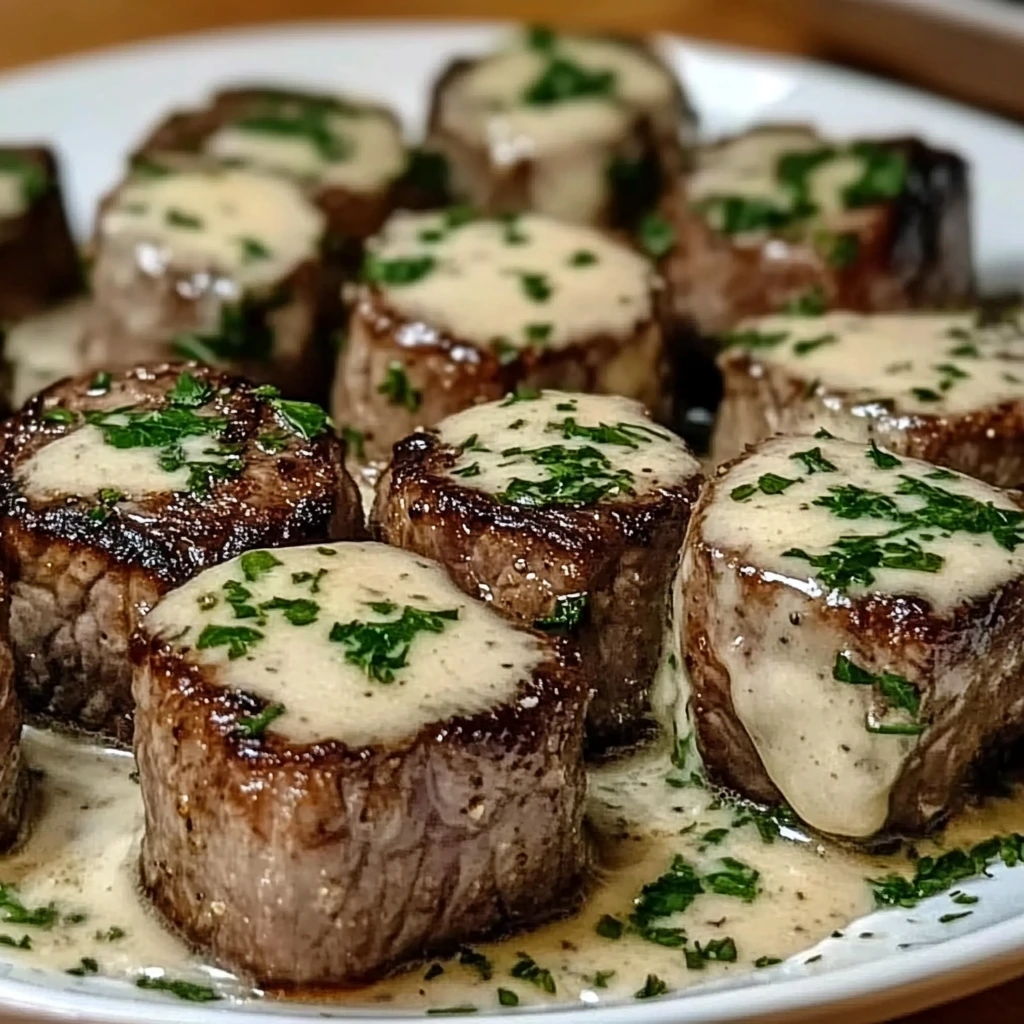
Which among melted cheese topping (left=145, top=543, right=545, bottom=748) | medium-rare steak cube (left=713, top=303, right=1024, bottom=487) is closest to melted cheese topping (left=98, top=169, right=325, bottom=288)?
medium-rare steak cube (left=713, top=303, right=1024, bottom=487)

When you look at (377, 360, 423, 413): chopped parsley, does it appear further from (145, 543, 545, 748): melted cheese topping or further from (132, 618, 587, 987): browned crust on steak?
(132, 618, 587, 987): browned crust on steak

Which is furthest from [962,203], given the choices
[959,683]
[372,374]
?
[959,683]

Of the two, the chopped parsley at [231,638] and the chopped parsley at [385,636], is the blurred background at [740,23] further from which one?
the chopped parsley at [231,638]

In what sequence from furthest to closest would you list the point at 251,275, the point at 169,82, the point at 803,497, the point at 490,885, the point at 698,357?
the point at 169,82
the point at 698,357
the point at 251,275
the point at 803,497
the point at 490,885

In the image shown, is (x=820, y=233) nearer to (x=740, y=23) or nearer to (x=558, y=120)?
(x=558, y=120)

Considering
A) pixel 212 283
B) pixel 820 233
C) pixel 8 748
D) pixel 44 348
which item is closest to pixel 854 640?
pixel 8 748

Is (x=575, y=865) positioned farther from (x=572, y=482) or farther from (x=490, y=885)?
(x=572, y=482)
